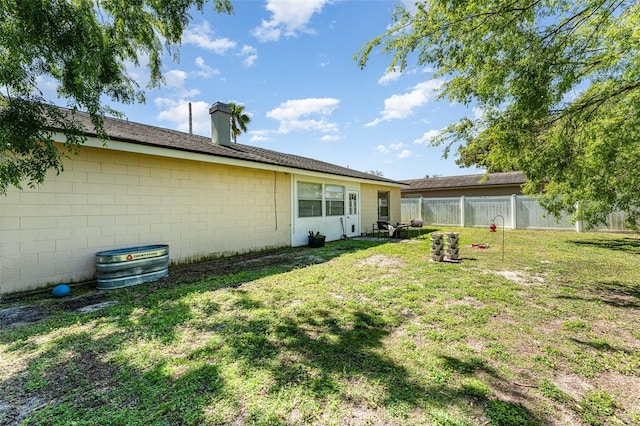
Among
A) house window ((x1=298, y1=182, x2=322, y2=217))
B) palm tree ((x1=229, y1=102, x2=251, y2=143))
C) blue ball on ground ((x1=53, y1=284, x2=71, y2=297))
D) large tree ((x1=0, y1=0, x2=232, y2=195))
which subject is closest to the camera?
large tree ((x1=0, y1=0, x2=232, y2=195))

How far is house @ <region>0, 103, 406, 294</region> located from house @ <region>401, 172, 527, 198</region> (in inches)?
430

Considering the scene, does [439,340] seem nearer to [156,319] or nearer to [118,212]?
[156,319]

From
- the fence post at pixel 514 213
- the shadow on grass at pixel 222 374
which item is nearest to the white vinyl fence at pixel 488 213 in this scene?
the fence post at pixel 514 213

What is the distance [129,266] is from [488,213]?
16.6m

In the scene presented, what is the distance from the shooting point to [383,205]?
51.3 ft

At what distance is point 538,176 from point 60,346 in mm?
8261

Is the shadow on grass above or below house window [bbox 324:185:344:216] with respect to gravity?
below

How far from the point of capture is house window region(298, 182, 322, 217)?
408 inches

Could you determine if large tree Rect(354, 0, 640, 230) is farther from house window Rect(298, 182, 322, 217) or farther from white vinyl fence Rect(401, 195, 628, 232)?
white vinyl fence Rect(401, 195, 628, 232)

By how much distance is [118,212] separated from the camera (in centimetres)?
591

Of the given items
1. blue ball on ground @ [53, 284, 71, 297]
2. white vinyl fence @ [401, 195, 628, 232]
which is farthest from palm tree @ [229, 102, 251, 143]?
blue ball on ground @ [53, 284, 71, 297]

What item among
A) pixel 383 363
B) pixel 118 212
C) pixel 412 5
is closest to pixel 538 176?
pixel 412 5

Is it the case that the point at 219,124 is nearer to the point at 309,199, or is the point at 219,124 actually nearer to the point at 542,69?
the point at 309,199

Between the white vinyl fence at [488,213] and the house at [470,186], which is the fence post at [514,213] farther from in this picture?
the house at [470,186]
